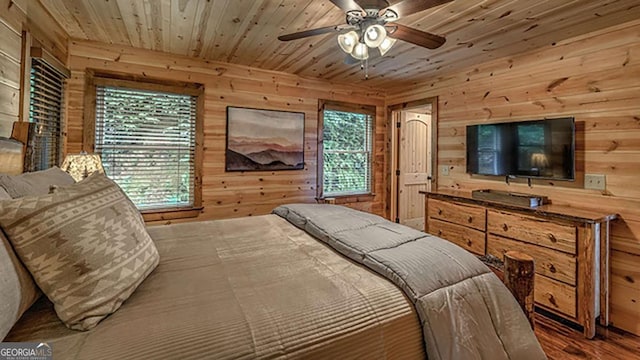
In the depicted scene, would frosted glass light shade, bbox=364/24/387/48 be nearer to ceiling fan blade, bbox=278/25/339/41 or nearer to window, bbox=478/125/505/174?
ceiling fan blade, bbox=278/25/339/41

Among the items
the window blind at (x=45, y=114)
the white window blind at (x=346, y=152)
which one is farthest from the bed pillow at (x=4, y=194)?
the white window blind at (x=346, y=152)

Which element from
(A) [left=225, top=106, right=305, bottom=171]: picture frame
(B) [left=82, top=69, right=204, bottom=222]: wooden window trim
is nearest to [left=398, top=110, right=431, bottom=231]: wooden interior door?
(A) [left=225, top=106, right=305, bottom=171]: picture frame

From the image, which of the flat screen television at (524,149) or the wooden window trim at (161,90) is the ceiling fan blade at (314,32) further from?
the flat screen television at (524,149)

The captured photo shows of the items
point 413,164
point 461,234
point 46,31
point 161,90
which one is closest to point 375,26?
point 461,234

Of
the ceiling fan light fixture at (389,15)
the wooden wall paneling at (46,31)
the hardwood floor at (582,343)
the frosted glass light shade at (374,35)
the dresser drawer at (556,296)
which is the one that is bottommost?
the hardwood floor at (582,343)

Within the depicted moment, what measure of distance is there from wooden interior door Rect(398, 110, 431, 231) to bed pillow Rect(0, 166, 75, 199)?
4135mm

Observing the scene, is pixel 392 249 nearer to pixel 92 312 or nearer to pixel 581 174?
pixel 92 312

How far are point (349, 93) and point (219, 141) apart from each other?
2.04m

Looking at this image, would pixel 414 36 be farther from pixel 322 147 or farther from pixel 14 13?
pixel 14 13

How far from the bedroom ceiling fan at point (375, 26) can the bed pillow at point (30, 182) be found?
159 centimetres

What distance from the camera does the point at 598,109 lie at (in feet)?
8.19

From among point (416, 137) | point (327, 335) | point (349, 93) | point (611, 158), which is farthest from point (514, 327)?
point (416, 137)

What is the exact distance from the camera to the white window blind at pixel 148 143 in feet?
9.87

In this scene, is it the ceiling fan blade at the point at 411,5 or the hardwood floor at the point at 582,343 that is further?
the hardwood floor at the point at 582,343
